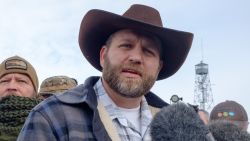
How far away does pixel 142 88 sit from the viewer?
8.81ft

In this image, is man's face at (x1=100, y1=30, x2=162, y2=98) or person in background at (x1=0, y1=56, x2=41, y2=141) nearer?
man's face at (x1=100, y1=30, x2=162, y2=98)

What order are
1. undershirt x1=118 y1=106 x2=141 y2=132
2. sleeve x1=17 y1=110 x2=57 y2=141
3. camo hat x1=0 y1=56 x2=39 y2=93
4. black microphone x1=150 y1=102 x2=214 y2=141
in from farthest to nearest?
camo hat x1=0 y1=56 x2=39 y2=93
undershirt x1=118 y1=106 x2=141 y2=132
sleeve x1=17 y1=110 x2=57 y2=141
black microphone x1=150 y1=102 x2=214 y2=141

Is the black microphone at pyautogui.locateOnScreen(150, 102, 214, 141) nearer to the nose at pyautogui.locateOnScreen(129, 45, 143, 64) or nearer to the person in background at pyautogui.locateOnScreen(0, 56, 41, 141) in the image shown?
the nose at pyautogui.locateOnScreen(129, 45, 143, 64)

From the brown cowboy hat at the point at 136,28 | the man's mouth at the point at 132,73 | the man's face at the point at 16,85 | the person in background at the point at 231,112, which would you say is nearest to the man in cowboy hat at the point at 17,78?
the man's face at the point at 16,85

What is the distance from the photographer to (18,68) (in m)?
4.00

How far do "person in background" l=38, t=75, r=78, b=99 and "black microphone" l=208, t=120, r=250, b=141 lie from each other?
2349 millimetres

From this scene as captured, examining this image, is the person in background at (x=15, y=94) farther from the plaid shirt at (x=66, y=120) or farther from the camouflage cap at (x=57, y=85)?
the plaid shirt at (x=66, y=120)

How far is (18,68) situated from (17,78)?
0.13m

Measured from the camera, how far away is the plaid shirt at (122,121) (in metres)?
2.61

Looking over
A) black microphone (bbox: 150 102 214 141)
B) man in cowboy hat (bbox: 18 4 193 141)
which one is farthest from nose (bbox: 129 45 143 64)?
black microphone (bbox: 150 102 214 141)

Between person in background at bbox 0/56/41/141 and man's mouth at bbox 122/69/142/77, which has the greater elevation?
man's mouth at bbox 122/69/142/77

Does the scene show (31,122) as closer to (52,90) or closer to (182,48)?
(182,48)

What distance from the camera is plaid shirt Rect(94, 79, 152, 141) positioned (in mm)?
2613

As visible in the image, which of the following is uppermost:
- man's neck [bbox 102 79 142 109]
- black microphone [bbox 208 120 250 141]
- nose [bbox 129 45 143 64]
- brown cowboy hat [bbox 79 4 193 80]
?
brown cowboy hat [bbox 79 4 193 80]
